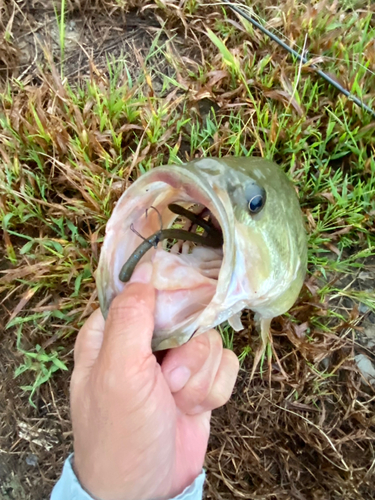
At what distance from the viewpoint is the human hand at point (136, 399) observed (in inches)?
56.2

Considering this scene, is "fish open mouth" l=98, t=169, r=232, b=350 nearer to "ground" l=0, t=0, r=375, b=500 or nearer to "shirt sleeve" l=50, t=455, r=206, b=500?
"shirt sleeve" l=50, t=455, r=206, b=500

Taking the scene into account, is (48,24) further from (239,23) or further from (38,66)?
(239,23)

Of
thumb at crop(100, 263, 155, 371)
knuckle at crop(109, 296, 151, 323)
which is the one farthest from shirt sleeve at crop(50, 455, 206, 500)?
knuckle at crop(109, 296, 151, 323)

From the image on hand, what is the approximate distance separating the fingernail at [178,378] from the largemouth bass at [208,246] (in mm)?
254

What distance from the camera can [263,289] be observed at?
154cm

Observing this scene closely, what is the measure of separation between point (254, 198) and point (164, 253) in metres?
0.37

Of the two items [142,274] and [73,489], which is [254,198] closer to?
[142,274]

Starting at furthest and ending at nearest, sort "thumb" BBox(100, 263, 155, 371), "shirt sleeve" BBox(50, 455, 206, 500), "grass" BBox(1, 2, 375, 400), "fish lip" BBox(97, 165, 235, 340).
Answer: "grass" BBox(1, 2, 375, 400) < "shirt sleeve" BBox(50, 455, 206, 500) < "thumb" BBox(100, 263, 155, 371) < "fish lip" BBox(97, 165, 235, 340)

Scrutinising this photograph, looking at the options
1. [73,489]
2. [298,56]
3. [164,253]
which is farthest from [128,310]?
[298,56]

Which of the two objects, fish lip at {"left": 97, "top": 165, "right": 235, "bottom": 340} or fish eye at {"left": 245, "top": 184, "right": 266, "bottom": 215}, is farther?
fish eye at {"left": 245, "top": 184, "right": 266, "bottom": 215}

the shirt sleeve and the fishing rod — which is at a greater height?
the fishing rod

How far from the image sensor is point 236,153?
256 centimetres

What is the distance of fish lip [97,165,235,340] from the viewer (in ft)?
4.25

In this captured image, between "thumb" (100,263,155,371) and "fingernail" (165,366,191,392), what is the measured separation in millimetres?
279
